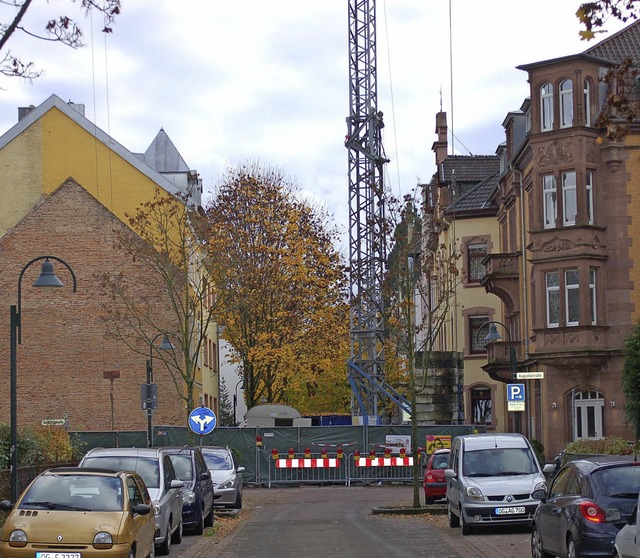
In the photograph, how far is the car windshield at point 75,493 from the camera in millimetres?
15711

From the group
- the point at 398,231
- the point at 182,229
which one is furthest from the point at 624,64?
the point at 182,229

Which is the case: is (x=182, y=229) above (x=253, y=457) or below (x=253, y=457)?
above

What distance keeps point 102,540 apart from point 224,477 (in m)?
15.3

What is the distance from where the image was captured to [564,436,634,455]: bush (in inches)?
1146

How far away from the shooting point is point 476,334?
2463 inches

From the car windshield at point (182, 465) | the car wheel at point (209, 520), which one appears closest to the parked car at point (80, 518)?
the car windshield at point (182, 465)

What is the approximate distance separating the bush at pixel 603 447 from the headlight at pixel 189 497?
10.4m

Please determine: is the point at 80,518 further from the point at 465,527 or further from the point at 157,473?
the point at 465,527

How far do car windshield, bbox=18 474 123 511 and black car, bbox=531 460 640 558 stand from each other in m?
5.50

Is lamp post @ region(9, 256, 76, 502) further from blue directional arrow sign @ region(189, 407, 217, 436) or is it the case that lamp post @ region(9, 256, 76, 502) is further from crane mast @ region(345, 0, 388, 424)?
crane mast @ region(345, 0, 388, 424)

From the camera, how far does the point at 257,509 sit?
1310 inches

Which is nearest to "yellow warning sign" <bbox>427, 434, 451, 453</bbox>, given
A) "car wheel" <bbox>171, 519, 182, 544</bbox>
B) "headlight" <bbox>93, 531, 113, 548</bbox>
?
"car wheel" <bbox>171, 519, 182, 544</bbox>

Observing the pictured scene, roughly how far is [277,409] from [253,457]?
4483 mm

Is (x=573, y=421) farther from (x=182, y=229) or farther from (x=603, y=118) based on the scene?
(x=603, y=118)
